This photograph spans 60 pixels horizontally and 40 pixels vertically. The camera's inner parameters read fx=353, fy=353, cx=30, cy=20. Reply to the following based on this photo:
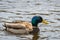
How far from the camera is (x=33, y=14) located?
17.1 metres

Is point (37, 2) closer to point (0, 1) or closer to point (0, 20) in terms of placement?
point (0, 1)

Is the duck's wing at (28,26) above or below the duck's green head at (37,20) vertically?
below

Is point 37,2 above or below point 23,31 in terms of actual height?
above

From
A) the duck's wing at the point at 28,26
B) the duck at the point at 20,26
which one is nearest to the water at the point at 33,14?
the duck at the point at 20,26

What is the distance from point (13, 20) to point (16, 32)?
4.55 feet

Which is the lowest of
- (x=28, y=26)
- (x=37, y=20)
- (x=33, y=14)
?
(x=28, y=26)

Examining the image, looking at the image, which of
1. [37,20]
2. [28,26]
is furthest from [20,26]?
[37,20]

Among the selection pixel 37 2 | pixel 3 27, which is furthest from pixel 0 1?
pixel 3 27

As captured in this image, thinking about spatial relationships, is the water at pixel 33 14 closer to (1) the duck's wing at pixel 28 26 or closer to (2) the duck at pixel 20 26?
(2) the duck at pixel 20 26

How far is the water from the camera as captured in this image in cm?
1409

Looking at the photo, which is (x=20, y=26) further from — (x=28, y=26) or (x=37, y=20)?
(x=37, y=20)

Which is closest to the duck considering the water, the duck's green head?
the duck's green head

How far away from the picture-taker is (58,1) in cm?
2067

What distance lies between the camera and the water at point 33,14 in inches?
555
